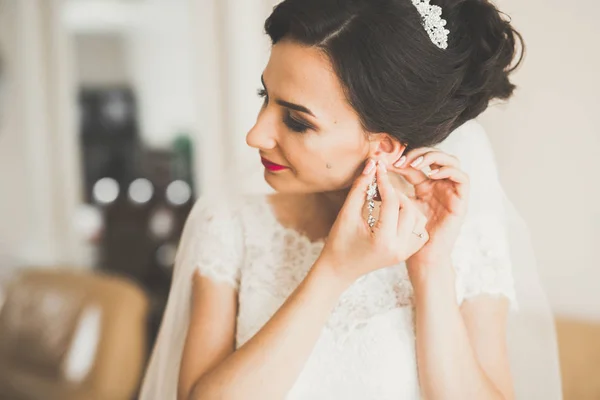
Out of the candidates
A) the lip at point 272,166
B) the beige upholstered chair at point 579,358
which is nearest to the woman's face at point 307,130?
the lip at point 272,166

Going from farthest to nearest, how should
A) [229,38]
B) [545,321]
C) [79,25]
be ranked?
[79,25], [229,38], [545,321]

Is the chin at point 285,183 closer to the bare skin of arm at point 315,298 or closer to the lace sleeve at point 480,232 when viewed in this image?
the bare skin of arm at point 315,298

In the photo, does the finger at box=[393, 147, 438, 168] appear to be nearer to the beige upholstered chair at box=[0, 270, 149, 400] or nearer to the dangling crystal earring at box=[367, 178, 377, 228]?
the dangling crystal earring at box=[367, 178, 377, 228]

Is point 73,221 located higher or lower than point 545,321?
lower

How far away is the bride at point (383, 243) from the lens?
0.97 m

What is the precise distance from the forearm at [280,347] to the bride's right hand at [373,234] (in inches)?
1.3

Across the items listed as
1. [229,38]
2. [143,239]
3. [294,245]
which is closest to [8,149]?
[143,239]

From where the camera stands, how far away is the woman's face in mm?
969

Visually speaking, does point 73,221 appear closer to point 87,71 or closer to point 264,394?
point 87,71

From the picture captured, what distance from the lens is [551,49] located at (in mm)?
1239

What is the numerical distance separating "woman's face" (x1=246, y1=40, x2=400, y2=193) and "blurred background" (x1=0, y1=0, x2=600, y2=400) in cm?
30

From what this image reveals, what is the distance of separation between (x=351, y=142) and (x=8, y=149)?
3.58 m

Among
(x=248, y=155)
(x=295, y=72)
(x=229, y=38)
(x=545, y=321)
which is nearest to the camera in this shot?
(x=295, y=72)

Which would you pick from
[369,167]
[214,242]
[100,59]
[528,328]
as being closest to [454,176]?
[369,167]
